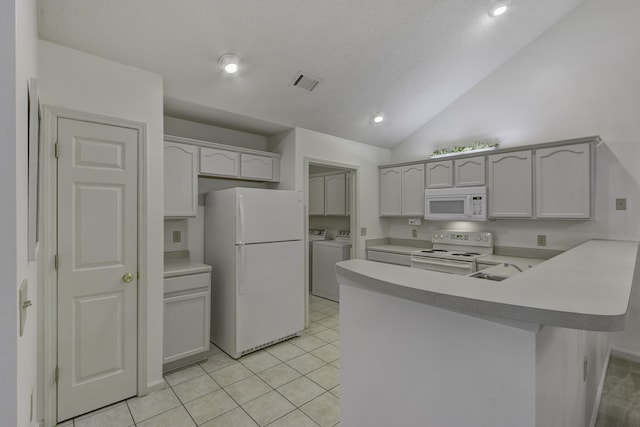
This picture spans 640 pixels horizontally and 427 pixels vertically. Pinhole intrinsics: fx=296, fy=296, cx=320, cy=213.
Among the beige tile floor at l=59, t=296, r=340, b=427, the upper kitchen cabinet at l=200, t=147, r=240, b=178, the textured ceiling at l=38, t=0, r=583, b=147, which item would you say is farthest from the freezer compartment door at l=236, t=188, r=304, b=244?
the beige tile floor at l=59, t=296, r=340, b=427

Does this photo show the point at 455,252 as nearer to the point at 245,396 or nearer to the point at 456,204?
the point at 456,204

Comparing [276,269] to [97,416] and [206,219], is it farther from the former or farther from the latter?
[97,416]

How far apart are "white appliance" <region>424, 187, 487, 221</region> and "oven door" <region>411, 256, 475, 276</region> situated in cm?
54

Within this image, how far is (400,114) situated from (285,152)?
5.23 feet

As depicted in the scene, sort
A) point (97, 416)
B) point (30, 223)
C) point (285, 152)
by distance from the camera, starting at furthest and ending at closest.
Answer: point (285, 152) < point (97, 416) < point (30, 223)

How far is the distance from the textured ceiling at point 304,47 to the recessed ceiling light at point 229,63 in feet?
0.13

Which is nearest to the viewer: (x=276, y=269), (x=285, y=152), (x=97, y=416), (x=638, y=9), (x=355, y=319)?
(x=355, y=319)

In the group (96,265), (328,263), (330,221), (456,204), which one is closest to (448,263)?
(456,204)

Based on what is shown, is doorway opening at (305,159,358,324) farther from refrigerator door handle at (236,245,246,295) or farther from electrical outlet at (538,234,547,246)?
electrical outlet at (538,234,547,246)

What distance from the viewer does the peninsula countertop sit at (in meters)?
0.70

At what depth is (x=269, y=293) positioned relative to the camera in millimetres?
3041

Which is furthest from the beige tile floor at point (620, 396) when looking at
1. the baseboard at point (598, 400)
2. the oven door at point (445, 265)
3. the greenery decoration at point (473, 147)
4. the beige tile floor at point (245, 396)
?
the greenery decoration at point (473, 147)

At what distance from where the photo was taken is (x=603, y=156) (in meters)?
2.94

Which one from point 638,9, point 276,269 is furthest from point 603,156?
point 276,269
